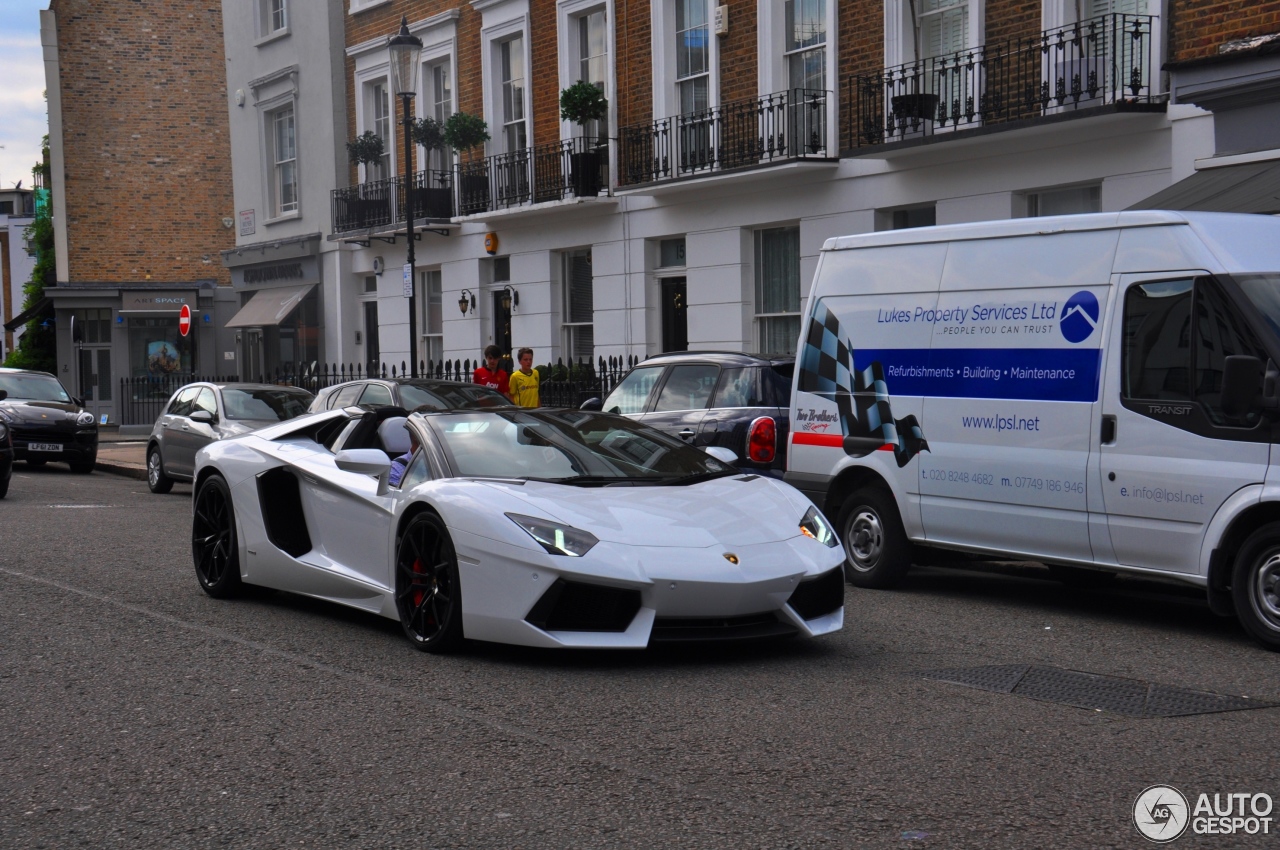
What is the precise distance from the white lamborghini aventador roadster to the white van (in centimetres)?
181

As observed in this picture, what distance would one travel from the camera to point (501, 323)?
26938mm

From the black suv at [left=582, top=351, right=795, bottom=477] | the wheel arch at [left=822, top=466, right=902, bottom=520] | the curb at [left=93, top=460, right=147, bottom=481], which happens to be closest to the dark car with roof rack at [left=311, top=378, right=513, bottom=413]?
the black suv at [left=582, top=351, right=795, bottom=477]

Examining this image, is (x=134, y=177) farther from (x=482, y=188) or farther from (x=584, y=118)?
(x=584, y=118)

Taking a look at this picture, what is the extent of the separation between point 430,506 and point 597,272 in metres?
16.8

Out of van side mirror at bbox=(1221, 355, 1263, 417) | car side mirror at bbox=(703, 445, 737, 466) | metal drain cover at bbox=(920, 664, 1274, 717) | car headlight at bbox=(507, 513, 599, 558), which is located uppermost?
van side mirror at bbox=(1221, 355, 1263, 417)

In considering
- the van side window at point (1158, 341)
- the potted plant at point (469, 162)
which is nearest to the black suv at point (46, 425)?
the potted plant at point (469, 162)

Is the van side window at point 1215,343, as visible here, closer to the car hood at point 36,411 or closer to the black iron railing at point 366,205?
the car hood at point 36,411

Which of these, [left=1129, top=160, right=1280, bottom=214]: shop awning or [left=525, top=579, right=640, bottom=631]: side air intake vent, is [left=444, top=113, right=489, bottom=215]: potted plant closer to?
[left=1129, top=160, right=1280, bottom=214]: shop awning

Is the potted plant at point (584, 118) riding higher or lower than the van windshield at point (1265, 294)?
higher

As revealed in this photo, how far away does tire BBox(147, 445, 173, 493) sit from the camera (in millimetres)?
19781

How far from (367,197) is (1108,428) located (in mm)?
23421

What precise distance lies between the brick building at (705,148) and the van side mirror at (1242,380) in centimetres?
784

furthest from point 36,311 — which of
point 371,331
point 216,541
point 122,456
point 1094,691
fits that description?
point 1094,691

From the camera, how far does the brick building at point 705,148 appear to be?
1591cm
